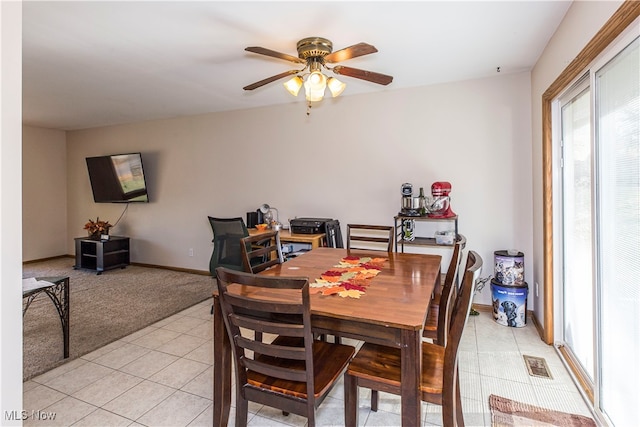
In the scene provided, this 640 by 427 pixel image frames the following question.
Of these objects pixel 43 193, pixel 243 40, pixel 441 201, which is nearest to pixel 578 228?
pixel 441 201

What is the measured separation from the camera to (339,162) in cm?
403

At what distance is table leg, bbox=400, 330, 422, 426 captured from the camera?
4.07 ft

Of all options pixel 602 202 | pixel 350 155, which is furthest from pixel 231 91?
pixel 602 202

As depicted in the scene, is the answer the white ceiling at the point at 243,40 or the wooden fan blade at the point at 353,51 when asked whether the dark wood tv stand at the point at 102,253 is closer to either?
the white ceiling at the point at 243,40

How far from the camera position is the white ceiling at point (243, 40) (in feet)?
6.77

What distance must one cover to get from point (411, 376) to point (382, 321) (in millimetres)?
246

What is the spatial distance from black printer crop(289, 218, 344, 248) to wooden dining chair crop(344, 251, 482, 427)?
2.10m

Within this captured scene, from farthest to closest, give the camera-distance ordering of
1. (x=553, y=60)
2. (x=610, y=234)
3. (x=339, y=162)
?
1. (x=339, y=162)
2. (x=553, y=60)
3. (x=610, y=234)

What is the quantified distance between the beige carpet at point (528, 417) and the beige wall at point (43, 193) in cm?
727

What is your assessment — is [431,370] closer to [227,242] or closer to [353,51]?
[353,51]

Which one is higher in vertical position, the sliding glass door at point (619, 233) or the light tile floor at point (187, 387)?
the sliding glass door at point (619, 233)

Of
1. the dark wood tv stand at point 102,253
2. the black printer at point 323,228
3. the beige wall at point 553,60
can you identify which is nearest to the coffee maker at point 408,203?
the black printer at point 323,228

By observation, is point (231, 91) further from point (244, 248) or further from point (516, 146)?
point (516, 146)

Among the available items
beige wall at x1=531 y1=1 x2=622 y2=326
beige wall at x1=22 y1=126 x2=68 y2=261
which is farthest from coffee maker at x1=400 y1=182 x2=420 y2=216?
beige wall at x1=22 y1=126 x2=68 y2=261
